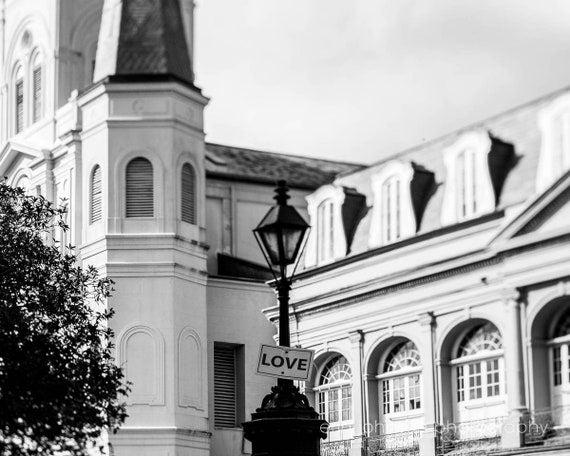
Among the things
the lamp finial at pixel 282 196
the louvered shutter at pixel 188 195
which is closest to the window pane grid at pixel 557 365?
the lamp finial at pixel 282 196

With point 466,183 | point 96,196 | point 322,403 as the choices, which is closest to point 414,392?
point 322,403

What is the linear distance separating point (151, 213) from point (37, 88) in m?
9.75

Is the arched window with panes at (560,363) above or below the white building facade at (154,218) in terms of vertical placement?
below

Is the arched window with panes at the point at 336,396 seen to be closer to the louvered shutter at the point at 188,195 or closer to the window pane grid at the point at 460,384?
the window pane grid at the point at 460,384

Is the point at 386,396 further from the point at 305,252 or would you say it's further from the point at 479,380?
the point at 305,252

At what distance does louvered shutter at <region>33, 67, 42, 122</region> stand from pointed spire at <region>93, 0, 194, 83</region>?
19.3ft

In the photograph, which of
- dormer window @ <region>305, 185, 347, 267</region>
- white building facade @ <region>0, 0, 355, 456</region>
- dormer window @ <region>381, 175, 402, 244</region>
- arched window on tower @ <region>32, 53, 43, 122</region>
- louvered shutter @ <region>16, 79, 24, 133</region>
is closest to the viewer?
dormer window @ <region>381, 175, 402, 244</region>

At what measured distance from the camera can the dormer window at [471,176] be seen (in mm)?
43250

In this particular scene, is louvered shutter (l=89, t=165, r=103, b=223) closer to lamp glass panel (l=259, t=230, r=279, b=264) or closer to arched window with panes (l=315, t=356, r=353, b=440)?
arched window with panes (l=315, t=356, r=353, b=440)

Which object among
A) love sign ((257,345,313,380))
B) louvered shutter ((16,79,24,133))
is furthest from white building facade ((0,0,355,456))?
love sign ((257,345,313,380))

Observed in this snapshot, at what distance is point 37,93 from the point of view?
202 feet

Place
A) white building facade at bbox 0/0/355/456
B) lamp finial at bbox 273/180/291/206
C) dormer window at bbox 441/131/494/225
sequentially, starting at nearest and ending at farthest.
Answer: lamp finial at bbox 273/180/291/206 → dormer window at bbox 441/131/494/225 → white building facade at bbox 0/0/355/456

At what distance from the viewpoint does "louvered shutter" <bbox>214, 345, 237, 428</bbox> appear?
56.8 meters

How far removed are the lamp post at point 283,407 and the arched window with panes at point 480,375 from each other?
19.0 metres
